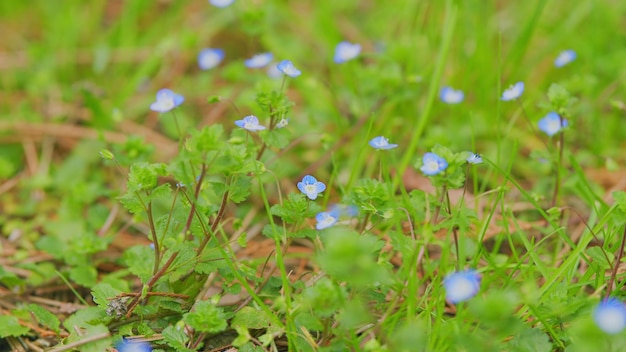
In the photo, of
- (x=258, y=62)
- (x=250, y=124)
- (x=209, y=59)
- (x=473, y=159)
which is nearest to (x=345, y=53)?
(x=258, y=62)

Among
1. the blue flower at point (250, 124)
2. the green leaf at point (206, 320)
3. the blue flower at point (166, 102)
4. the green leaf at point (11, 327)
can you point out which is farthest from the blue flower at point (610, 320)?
the green leaf at point (11, 327)

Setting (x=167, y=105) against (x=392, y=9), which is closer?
(x=167, y=105)

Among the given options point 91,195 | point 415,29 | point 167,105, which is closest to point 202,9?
point 415,29

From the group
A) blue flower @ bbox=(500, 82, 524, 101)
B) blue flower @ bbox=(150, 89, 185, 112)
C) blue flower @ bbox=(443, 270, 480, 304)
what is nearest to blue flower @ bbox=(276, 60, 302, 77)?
blue flower @ bbox=(150, 89, 185, 112)

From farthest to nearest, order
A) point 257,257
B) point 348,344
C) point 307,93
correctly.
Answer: point 307,93, point 257,257, point 348,344

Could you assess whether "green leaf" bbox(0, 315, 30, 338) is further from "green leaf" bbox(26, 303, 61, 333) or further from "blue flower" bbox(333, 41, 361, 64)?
"blue flower" bbox(333, 41, 361, 64)

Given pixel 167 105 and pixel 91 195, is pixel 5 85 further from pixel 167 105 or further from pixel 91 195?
pixel 167 105
